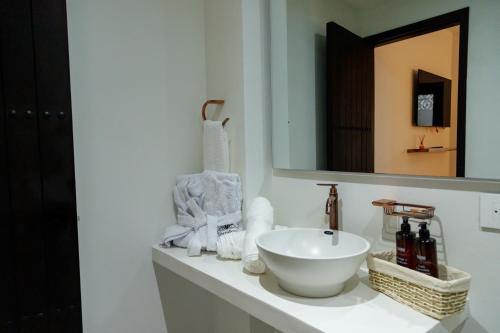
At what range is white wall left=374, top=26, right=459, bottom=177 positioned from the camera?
1051 mm

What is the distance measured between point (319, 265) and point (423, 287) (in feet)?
0.93

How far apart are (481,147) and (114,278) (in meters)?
1.57

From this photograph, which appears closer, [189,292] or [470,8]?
[470,8]

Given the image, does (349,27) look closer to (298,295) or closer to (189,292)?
(298,295)

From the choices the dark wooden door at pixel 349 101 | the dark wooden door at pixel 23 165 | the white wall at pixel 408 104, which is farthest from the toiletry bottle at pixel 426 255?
the dark wooden door at pixel 23 165

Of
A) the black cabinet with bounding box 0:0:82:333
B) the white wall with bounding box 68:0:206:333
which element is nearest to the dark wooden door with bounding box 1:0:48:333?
the black cabinet with bounding box 0:0:82:333

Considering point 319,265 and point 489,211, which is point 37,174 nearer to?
point 319,265

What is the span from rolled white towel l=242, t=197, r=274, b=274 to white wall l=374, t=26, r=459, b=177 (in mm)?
489

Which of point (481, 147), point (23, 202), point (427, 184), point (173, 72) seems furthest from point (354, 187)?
point (23, 202)

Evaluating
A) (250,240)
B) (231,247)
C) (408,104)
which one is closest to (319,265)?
(250,240)

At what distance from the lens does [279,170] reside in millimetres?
1646

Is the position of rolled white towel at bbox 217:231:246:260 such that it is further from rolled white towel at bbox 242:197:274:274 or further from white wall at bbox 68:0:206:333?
white wall at bbox 68:0:206:333

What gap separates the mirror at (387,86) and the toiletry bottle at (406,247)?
0.22 metres

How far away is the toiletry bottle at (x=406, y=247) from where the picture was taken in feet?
3.24
